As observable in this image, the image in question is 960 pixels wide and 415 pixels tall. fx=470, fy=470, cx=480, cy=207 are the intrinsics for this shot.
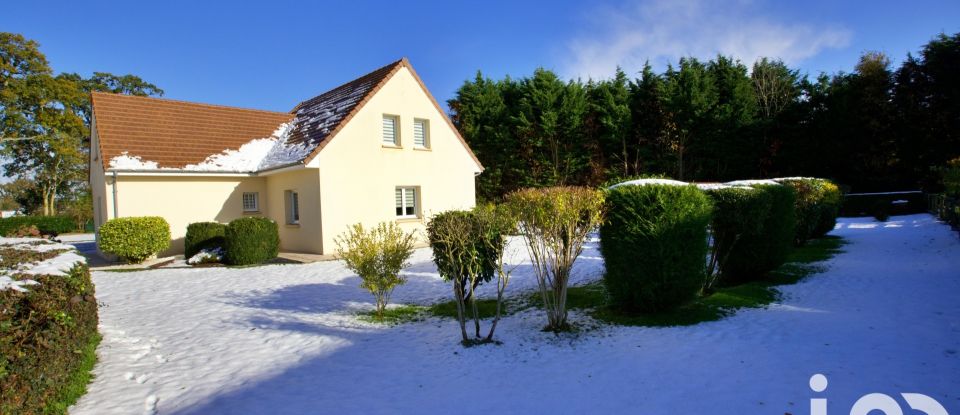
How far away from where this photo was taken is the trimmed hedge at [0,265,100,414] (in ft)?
11.2

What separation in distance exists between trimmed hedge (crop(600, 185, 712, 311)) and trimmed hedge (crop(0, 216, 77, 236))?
128 ft

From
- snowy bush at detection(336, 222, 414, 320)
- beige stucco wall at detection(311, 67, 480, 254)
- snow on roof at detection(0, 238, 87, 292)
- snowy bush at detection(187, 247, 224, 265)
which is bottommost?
snowy bush at detection(187, 247, 224, 265)

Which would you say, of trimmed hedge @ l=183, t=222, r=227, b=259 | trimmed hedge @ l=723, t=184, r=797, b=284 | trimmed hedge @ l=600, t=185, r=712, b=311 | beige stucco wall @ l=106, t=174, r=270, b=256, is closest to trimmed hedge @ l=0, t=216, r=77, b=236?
beige stucco wall @ l=106, t=174, r=270, b=256

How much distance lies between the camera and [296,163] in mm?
15969

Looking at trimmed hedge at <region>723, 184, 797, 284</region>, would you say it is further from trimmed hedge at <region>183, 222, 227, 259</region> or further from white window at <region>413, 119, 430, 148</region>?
trimmed hedge at <region>183, 222, 227, 259</region>

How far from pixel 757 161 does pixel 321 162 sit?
27.2 metres

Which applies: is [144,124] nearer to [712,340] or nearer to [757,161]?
[712,340]

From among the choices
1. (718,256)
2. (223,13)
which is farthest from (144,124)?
(718,256)

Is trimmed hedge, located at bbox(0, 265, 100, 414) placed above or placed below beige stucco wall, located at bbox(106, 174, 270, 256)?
below

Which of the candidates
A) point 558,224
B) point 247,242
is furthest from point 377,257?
point 247,242

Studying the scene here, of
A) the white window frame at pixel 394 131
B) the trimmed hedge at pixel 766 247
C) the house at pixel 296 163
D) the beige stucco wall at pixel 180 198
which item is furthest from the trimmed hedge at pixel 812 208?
the beige stucco wall at pixel 180 198

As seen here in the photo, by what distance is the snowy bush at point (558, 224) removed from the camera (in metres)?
6.61

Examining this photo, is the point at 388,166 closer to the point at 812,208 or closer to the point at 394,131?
the point at 394,131

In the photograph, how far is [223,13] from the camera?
524 inches
